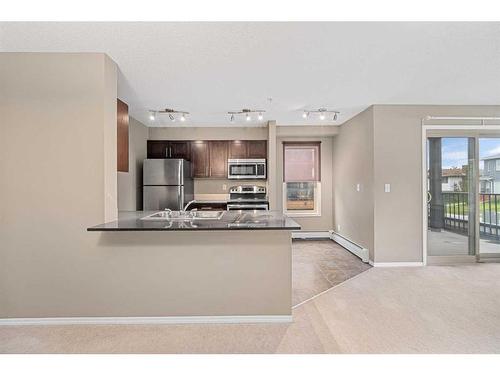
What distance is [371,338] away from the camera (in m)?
2.39

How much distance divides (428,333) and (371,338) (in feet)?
1.63

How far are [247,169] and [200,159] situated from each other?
3.09ft

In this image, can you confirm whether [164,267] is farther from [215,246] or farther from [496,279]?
[496,279]

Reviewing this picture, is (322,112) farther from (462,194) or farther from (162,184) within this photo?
(162,184)

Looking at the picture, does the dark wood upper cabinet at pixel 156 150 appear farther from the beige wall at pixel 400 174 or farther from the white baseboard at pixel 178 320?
the beige wall at pixel 400 174

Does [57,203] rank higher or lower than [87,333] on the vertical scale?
higher

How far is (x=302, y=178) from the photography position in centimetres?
662

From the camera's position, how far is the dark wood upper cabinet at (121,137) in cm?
316

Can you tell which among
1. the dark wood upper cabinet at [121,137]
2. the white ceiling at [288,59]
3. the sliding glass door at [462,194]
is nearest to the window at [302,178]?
the white ceiling at [288,59]

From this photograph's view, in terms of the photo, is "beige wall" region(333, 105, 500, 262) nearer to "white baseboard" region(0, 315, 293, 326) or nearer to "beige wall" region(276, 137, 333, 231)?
"beige wall" region(276, 137, 333, 231)

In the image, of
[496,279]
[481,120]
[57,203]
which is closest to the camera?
[57,203]

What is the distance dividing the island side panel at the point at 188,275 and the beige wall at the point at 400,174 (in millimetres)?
2360

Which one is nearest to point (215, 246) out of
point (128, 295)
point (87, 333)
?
point (128, 295)

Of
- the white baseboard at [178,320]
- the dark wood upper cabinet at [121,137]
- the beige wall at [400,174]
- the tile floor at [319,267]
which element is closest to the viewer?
the white baseboard at [178,320]
